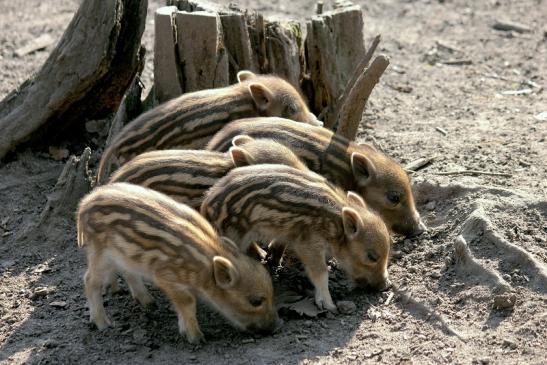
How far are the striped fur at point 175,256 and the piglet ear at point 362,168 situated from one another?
126 centimetres

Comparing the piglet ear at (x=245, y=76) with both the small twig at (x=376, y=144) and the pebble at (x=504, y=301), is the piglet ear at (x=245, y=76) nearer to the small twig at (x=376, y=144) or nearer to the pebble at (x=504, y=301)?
the small twig at (x=376, y=144)

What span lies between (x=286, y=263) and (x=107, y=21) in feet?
8.70

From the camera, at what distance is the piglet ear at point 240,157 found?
6.26 metres

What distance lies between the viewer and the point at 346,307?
602cm

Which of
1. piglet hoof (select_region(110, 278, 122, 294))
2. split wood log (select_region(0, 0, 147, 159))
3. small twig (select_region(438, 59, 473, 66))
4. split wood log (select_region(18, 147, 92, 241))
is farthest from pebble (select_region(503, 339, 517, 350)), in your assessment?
small twig (select_region(438, 59, 473, 66))

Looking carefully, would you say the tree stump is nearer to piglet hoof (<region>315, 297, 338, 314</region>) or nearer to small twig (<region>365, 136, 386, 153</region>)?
small twig (<region>365, 136, 386, 153</region>)

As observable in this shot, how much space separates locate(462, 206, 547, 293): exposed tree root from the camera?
19.1 ft

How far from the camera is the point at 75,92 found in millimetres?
8023

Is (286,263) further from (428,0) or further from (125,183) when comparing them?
(428,0)

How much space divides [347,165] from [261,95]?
1.13 meters

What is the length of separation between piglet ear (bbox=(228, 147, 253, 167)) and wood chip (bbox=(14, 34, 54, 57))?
5.19 metres

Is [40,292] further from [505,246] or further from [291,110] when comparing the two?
[505,246]

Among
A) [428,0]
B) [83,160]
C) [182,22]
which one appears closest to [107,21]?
[182,22]

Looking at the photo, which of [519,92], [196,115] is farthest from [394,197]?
[519,92]
